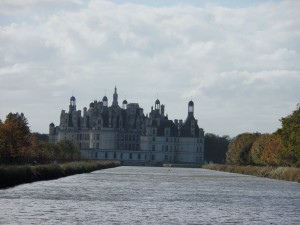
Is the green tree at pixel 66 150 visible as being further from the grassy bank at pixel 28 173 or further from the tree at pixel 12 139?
the tree at pixel 12 139

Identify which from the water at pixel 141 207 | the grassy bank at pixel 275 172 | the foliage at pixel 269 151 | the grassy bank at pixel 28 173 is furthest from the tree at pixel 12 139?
the foliage at pixel 269 151

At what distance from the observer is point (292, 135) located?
9750cm

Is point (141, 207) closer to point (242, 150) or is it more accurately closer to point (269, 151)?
point (269, 151)

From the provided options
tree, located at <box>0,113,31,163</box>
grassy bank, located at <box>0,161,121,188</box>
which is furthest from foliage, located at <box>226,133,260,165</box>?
tree, located at <box>0,113,31,163</box>

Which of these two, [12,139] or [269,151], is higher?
[269,151]

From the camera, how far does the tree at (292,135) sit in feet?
320

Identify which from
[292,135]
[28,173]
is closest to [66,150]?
[292,135]

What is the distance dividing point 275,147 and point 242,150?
34.9 m

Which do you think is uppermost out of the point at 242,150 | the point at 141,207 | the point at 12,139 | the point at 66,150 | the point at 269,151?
the point at 242,150

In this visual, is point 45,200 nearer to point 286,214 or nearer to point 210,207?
point 210,207

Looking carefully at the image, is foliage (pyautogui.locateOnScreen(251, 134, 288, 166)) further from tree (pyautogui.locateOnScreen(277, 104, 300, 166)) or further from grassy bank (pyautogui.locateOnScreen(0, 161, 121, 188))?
grassy bank (pyautogui.locateOnScreen(0, 161, 121, 188))

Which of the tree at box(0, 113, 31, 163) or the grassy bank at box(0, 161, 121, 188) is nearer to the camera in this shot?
the grassy bank at box(0, 161, 121, 188)

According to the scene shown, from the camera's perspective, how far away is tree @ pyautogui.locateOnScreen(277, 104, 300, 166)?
320 feet

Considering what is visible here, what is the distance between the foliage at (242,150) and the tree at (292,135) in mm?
44512
